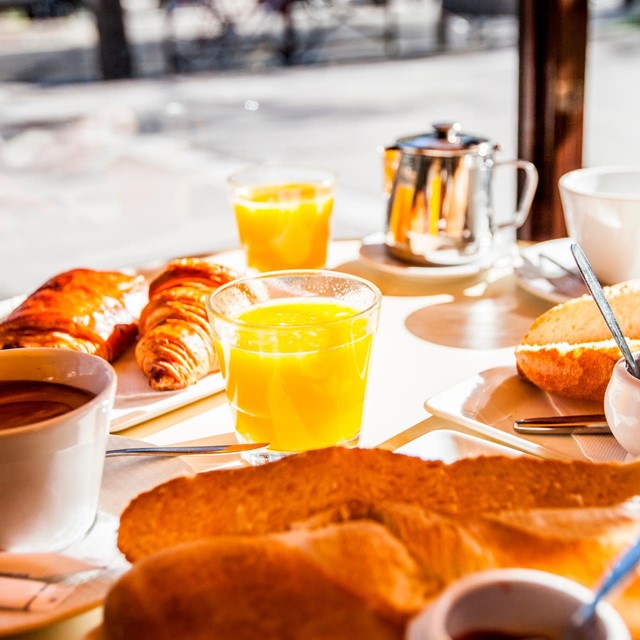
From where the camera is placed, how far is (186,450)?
84 centimetres

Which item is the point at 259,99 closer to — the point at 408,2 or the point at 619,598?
the point at 408,2

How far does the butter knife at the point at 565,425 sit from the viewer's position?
89cm

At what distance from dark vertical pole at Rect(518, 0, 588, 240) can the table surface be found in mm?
729

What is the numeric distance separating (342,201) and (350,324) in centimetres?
320

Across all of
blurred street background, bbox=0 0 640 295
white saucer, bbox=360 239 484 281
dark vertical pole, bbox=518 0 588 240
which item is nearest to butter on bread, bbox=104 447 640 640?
white saucer, bbox=360 239 484 281

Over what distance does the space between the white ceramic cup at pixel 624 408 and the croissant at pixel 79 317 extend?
622 mm

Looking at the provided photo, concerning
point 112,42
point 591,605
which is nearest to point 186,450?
point 591,605

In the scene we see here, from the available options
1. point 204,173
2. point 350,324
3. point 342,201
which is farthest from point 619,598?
point 204,173

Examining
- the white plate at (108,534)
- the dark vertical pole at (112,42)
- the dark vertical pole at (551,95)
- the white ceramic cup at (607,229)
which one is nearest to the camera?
the white plate at (108,534)

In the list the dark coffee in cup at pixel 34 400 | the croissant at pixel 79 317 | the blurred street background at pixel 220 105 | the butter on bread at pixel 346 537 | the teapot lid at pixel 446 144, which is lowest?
the blurred street background at pixel 220 105

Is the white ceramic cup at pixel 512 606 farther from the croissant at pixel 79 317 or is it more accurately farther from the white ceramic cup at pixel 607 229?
the white ceramic cup at pixel 607 229

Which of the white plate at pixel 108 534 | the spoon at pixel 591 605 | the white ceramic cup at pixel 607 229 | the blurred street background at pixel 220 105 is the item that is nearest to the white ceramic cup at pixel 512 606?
the spoon at pixel 591 605

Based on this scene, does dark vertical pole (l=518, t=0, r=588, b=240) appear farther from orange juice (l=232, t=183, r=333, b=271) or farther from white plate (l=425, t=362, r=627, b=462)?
white plate (l=425, t=362, r=627, b=462)

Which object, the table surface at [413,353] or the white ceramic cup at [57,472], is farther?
the table surface at [413,353]
